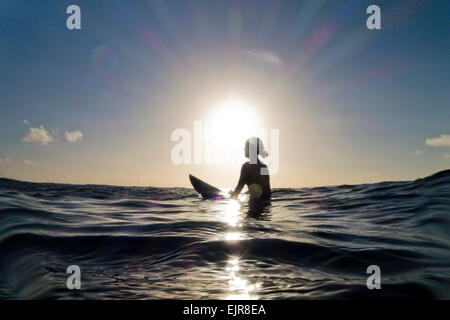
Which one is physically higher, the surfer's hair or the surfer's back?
the surfer's hair

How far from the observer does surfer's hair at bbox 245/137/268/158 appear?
920cm

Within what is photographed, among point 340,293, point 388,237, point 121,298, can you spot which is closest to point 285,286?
point 340,293

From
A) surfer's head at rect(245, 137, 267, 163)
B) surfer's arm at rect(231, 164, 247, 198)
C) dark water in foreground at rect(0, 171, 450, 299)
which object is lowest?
dark water in foreground at rect(0, 171, 450, 299)

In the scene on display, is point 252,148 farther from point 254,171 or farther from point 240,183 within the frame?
point 240,183

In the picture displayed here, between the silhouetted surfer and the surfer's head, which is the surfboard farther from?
the surfer's head

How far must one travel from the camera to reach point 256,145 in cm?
924

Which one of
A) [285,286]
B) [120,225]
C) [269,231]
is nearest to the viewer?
[285,286]

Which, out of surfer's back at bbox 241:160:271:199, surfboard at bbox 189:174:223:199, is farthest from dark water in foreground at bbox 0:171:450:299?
surfboard at bbox 189:174:223:199

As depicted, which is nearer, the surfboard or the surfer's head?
the surfer's head

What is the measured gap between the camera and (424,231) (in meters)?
4.42

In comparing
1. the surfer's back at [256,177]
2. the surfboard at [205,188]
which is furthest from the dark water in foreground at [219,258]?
the surfboard at [205,188]
